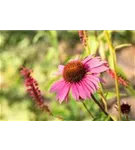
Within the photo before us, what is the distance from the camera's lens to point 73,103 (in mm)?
1899

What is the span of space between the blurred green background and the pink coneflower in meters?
0.04

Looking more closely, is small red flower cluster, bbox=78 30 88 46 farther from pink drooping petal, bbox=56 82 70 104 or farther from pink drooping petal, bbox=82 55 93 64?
pink drooping petal, bbox=56 82 70 104

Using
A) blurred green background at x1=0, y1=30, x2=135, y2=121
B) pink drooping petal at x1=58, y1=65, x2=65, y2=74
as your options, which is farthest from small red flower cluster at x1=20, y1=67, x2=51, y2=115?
pink drooping petal at x1=58, y1=65, x2=65, y2=74

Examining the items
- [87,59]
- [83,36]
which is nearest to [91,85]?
[87,59]

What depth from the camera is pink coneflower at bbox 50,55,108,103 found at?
1857 millimetres

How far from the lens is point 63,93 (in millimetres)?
1887

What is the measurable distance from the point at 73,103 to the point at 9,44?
16.8 inches

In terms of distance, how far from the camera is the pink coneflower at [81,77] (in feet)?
6.09

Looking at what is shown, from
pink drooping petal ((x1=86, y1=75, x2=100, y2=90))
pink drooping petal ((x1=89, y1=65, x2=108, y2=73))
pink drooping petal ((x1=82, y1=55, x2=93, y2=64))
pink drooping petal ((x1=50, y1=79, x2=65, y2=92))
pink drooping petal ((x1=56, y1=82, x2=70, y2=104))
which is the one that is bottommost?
pink drooping petal ((x1=56, y1=82, x2=70, y2=104))

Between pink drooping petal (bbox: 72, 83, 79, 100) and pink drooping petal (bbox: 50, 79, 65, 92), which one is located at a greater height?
pink drooping petal (bbox: 50, 79, 65, 92)

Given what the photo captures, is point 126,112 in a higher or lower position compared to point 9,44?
lower

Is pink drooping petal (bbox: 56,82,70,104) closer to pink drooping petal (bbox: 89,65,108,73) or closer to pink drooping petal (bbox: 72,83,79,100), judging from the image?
pink drooping petal (bbox: 72,83,79,100)
